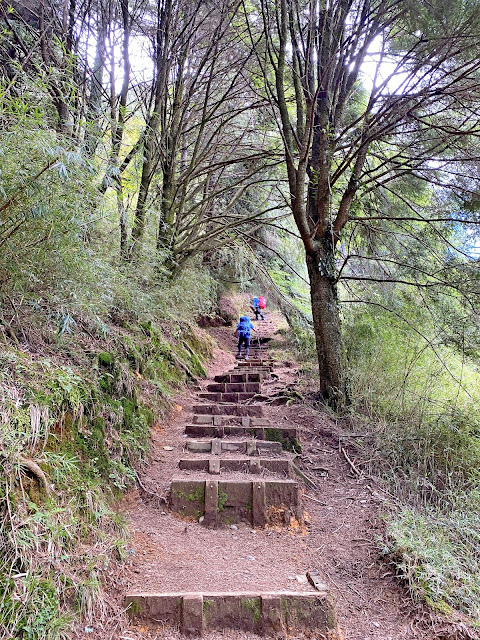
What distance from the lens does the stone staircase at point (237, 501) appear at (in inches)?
91.1

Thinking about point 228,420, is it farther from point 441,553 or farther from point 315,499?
point 441,553

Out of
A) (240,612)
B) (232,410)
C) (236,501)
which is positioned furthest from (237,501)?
(232,410)

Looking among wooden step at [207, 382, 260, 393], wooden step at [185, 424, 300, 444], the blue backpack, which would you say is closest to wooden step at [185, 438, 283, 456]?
wooden step at [185, 424, 300, 444]

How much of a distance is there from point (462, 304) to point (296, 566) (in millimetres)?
3732

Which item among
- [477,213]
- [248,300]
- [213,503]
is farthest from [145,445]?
[248,300]

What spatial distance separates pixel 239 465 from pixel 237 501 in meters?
0.52

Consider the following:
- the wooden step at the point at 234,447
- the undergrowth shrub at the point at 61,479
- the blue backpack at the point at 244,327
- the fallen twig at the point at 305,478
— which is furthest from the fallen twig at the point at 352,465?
the blue backpack at the point at 244,327

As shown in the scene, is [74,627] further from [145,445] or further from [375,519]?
[375,519]

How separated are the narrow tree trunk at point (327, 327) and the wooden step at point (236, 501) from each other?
7.74 ft

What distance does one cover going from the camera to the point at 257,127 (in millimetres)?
7656

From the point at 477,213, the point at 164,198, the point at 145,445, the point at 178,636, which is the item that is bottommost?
the point at 178,636

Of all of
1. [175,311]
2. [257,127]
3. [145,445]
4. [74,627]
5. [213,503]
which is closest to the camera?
[74,627]

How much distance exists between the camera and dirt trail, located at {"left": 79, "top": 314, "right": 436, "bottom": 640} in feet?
8.15

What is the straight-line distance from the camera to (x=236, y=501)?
3418 millimetres
